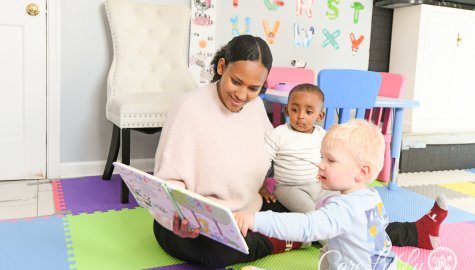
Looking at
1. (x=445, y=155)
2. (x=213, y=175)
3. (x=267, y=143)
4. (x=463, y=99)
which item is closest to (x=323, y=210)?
(x=213, y=175)

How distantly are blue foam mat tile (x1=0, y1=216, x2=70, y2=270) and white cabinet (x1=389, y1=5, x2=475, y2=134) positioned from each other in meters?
2.55

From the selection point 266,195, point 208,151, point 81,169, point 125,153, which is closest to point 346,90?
point 266,195

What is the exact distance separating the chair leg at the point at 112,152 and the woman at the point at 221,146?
1031 mm

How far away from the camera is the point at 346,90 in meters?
2.11

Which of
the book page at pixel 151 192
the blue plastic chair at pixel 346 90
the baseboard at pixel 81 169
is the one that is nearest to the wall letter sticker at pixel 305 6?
the blue plastic chair at pixel 346 90

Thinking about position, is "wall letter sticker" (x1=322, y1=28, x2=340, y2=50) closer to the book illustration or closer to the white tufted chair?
the white tufted chair

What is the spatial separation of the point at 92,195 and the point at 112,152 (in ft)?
1.05

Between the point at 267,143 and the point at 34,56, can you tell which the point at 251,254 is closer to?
the point at 267,143

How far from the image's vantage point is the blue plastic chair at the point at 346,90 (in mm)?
2042

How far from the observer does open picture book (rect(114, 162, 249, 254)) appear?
90 centimetres

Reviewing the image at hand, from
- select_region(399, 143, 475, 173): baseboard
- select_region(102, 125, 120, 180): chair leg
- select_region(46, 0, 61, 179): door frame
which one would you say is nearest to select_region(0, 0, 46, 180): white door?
select_region(46, 0, 61, 179): door frame

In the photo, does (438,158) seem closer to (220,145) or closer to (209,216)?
(220,145)

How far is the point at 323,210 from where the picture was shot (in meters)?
1.07

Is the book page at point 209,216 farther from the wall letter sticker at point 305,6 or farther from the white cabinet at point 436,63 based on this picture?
the white cabinet at point 436,63
